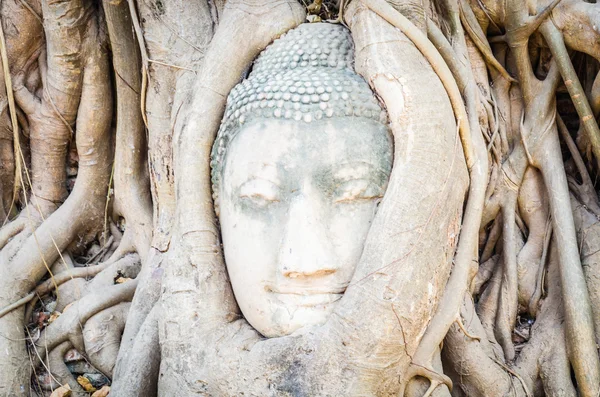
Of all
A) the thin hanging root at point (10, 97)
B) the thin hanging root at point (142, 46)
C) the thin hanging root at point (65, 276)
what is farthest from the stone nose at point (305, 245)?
the thin hanging root at point (10, 97)

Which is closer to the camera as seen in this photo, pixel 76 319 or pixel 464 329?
pixel 464 329

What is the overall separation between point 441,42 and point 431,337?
96 cm

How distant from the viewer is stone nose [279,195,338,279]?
1923 mm

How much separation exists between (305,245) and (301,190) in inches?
6.4

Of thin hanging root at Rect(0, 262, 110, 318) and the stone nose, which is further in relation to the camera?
thin hanging root at Rect(0, 262, 110, 318)

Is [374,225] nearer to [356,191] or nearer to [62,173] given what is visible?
[356,191]

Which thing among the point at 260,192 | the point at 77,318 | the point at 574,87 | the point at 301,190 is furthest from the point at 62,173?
the point at 574,87

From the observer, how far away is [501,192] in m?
2.53

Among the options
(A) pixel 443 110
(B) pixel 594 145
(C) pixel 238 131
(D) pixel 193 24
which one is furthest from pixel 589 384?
(D) pixel 193 24

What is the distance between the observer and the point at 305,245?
6.33 ft

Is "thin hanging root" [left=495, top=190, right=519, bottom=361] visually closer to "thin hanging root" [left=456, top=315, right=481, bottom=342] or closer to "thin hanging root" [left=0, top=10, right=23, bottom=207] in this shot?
"thin hanging root" [left=456, top=315, right=481, bottom=342]

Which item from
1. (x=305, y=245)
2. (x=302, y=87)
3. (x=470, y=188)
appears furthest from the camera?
(x=470, y=188)

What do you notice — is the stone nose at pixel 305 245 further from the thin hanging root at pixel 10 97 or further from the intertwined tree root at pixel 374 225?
the thin hanging root at pixel 10 97

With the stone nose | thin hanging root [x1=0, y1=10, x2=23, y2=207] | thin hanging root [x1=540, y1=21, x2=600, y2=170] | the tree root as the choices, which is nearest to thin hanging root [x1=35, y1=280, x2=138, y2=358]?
the tree root
